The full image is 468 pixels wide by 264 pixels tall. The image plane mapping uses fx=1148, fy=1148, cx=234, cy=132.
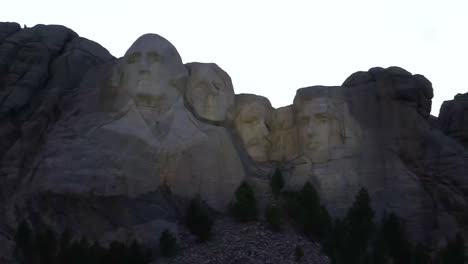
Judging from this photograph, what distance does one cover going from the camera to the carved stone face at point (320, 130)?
26.9 metres

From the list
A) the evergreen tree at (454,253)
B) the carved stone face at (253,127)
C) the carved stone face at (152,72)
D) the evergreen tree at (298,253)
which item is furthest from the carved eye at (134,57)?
the evergreen tree at (454,253)

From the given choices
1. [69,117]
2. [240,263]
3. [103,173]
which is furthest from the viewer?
[69,117]

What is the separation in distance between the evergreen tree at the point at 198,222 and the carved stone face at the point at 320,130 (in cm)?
346

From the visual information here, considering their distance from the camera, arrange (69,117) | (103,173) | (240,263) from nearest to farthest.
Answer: (240,263)
(103,173)
(69,117)

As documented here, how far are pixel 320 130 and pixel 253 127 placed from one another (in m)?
1.65

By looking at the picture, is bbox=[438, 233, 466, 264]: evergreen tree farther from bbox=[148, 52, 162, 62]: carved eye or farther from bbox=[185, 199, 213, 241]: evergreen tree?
bbox=[148, 52, 162, 62]: carved eye

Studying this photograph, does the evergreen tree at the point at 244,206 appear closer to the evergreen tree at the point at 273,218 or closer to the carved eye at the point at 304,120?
the evergreen tree at the point at 273,218

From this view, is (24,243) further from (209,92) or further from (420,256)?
(420,256)

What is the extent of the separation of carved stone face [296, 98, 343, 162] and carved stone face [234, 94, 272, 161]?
1.03 metres

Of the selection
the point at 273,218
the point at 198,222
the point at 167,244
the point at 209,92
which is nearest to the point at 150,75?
the point at 209,92

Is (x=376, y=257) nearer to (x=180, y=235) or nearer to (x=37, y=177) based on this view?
(x=180, y=235)

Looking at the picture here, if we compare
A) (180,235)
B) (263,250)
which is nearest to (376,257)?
(263,250)

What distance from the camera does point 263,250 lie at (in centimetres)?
2378

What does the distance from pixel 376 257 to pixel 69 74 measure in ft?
30.0
